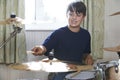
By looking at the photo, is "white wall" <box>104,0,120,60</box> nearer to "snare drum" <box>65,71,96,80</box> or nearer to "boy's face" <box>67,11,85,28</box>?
"boy's face" <box>67,11,85,28</box>

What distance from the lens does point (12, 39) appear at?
2393 mm

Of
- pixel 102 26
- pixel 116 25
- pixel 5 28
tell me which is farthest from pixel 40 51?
pixel 116 25

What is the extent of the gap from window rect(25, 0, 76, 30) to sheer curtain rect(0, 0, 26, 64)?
0.17 m

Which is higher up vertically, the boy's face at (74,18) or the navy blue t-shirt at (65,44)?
the boy's face at (74,18)

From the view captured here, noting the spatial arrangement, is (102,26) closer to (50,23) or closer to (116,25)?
(116,25)

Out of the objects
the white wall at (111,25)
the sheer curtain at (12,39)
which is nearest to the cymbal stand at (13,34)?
the sheer curtain at (12,39)

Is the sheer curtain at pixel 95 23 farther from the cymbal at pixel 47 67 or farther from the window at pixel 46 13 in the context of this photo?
the cymbal at pixel 47 67

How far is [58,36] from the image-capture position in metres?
2.09

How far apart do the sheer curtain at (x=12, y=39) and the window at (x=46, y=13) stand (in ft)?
0.56

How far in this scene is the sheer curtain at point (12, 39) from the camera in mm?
2348

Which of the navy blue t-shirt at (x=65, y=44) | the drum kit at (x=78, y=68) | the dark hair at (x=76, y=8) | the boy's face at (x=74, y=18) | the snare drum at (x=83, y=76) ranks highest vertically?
the dark hair at (x=76, y=8)

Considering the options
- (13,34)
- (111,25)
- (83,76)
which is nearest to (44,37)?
(13,34)

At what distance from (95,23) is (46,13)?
50 cm

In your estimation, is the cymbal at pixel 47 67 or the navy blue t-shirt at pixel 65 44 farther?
the navy blue t-shirt at pixel 65 44
